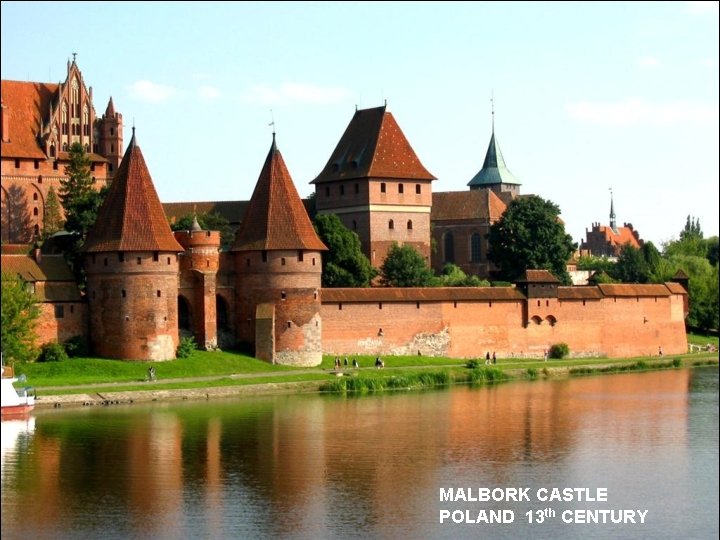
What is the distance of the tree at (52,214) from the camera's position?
201 feet

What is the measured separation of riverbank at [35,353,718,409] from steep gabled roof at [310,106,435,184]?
14.5 metres

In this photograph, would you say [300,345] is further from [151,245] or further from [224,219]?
[224,219]

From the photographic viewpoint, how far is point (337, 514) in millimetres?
25141

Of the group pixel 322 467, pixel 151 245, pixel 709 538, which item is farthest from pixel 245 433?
pixel 709 538

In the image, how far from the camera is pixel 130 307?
4409 centimetres

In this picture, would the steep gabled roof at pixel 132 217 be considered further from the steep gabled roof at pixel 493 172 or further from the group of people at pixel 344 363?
the steep gabled roof at pixel 493 172

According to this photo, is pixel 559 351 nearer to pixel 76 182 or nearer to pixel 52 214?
pixel 76 182

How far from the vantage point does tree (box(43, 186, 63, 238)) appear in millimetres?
61331

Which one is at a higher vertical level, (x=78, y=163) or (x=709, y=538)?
(x=78, y=163)

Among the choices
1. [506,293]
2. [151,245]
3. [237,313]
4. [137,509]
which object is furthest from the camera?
[506,293]

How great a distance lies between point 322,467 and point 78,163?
37.2 meters

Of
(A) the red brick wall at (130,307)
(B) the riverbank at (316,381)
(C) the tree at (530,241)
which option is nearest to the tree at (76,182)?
(A) the red brick wall at (130,307)

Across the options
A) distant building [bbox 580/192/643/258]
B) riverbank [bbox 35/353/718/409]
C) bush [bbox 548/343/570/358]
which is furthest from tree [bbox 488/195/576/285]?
distant building [bbox 580/192/643/258]

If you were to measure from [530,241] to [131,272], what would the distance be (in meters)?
24.1
